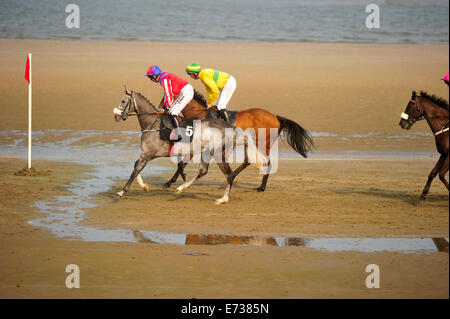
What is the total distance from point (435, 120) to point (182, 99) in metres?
4.27

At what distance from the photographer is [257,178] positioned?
15.0 m

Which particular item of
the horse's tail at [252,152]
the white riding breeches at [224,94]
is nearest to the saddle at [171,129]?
the horse's tail at [252,152]

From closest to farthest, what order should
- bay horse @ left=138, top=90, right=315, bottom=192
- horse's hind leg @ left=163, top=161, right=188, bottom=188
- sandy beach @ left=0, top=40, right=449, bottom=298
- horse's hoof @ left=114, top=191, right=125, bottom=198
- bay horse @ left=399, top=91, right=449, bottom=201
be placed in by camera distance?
1. sandy beach @ left=0, top=40, right=449, bottom=298
2. bay horse @ left=399, top=91, right=449, bottom=201
3. horse's hoof @ left=114, top=191, right=125, bottom=198
4. bay horse @ left=138, top=90, right=315, bottom=192
5. horse's hind leg @ left=163, top=161, right=188, bottom=188

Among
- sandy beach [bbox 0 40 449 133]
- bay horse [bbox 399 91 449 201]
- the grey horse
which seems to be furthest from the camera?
sandy beach [bbox 0 40 449 133]

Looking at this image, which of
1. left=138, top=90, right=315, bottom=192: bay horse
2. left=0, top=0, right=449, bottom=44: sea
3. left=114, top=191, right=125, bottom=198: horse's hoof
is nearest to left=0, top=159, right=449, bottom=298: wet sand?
left=114, top=191, right=125, bottom=198: horse's hoof

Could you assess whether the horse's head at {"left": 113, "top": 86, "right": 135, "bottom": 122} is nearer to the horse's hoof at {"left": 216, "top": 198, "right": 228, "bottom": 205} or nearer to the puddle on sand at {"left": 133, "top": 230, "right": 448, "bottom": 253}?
the horse's hoof at {"left": 216, "top": 198, "right": 228, "bottom": 205}

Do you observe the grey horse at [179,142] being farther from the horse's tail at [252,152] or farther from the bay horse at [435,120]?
the bay horse at [435,120]

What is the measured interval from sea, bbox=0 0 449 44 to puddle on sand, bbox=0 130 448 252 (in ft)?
79.4

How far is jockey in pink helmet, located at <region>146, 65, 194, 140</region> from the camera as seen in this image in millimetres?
12531

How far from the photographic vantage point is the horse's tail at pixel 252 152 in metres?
12.9

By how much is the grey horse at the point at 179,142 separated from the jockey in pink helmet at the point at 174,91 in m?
0.28

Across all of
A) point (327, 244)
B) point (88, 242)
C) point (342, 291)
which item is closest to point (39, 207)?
point (88, 242)

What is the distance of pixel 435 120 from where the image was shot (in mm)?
12172

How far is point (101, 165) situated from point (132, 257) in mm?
7429
